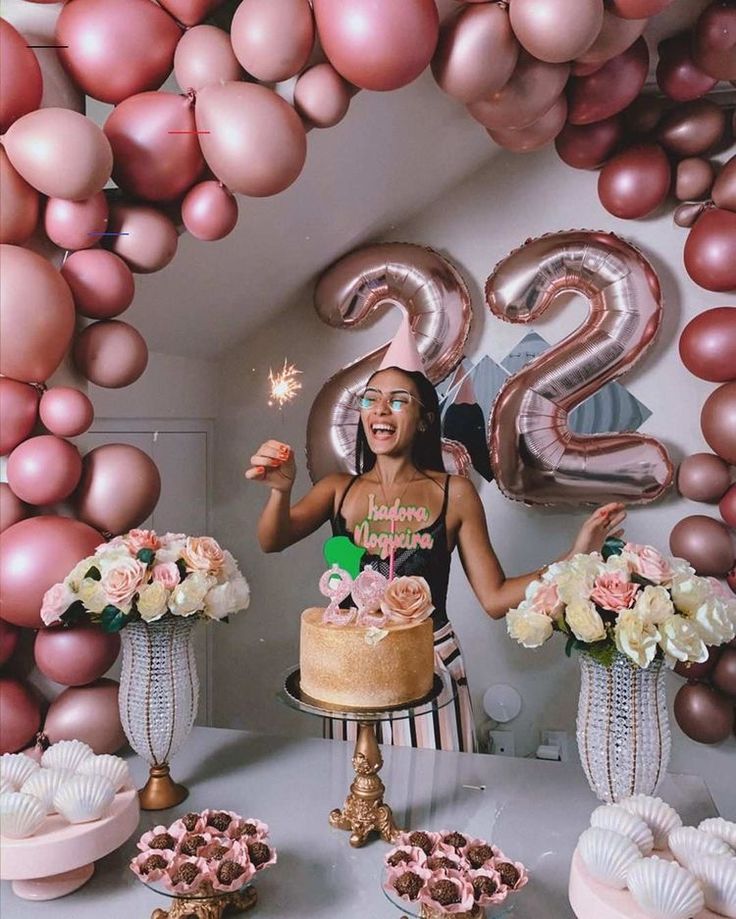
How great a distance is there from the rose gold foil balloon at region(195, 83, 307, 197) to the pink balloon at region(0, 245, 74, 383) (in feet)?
0.97

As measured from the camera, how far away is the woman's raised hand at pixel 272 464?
55.4 inches

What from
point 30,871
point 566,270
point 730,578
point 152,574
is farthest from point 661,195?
point 30,871

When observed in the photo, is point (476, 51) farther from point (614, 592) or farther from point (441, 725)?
point (441, 725)

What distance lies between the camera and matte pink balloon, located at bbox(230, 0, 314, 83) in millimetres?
1191

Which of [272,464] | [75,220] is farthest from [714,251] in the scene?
[75,220]

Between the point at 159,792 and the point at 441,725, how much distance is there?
0.71 meters

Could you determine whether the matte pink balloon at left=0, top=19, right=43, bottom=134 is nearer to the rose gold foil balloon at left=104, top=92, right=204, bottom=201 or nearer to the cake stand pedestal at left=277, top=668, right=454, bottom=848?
the rose gold foil balloon at left=104, top=92, right=204, bottom=201

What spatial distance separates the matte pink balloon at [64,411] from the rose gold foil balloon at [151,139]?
0.34 meters

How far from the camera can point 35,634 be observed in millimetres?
1296

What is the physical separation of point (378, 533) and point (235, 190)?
724 millimetres

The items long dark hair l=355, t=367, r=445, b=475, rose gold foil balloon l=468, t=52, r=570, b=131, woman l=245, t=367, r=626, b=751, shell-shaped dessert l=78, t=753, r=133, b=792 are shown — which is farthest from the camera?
long dark hair l=355, t=367, r=445, b=475

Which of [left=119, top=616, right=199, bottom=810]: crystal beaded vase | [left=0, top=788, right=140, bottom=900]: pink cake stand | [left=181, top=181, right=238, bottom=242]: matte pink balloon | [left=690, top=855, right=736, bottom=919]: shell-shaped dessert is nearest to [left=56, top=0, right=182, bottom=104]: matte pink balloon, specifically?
[left=181, top=181, right=238, bottom=242]: matte pink balloon

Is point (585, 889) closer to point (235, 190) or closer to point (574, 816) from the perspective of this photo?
point (574, 816)

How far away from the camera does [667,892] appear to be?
2.45ft
